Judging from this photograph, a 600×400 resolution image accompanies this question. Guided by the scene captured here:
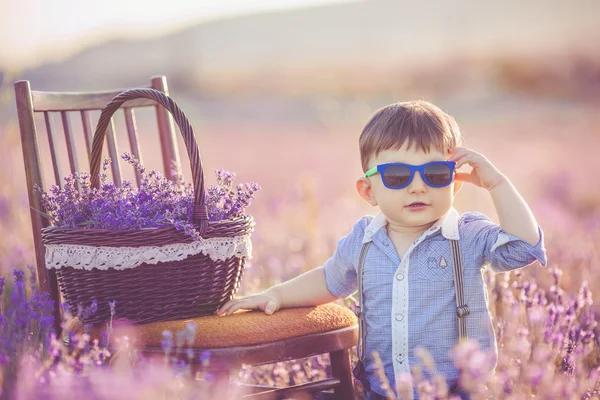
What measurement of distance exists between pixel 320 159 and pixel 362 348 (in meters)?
7.83

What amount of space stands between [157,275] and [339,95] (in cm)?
2061

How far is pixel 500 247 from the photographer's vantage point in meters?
2.26

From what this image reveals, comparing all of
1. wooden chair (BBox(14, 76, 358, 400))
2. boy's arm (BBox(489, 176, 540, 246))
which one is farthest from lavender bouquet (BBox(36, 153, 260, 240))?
boy's arm (BBox(489, 176, 540, 246))

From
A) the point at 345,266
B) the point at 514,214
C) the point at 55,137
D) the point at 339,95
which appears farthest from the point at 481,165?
the point at 339,95

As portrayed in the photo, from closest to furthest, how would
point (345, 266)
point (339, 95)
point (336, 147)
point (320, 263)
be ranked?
point (345, 266)
point (320, 263)
point (336, 147)
point (339, 95)

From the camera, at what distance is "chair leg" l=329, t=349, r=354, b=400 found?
8.48ft

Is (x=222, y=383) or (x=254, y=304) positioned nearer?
(x=222, y=383)

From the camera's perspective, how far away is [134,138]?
3229 mm

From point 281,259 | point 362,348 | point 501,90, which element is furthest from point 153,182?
point 501,90

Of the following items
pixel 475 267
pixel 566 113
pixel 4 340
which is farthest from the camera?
pixel 566 113

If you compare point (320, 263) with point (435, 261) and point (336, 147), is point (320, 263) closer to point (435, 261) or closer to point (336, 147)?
point (435, 261)

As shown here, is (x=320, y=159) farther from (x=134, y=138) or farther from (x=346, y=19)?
(x=346, y=19)

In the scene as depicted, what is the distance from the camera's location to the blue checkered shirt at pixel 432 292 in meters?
2.29

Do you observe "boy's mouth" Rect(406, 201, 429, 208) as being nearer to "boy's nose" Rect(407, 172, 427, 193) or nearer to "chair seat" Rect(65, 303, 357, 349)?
"boy's nose" Rect(407, 172, 427, 193)
